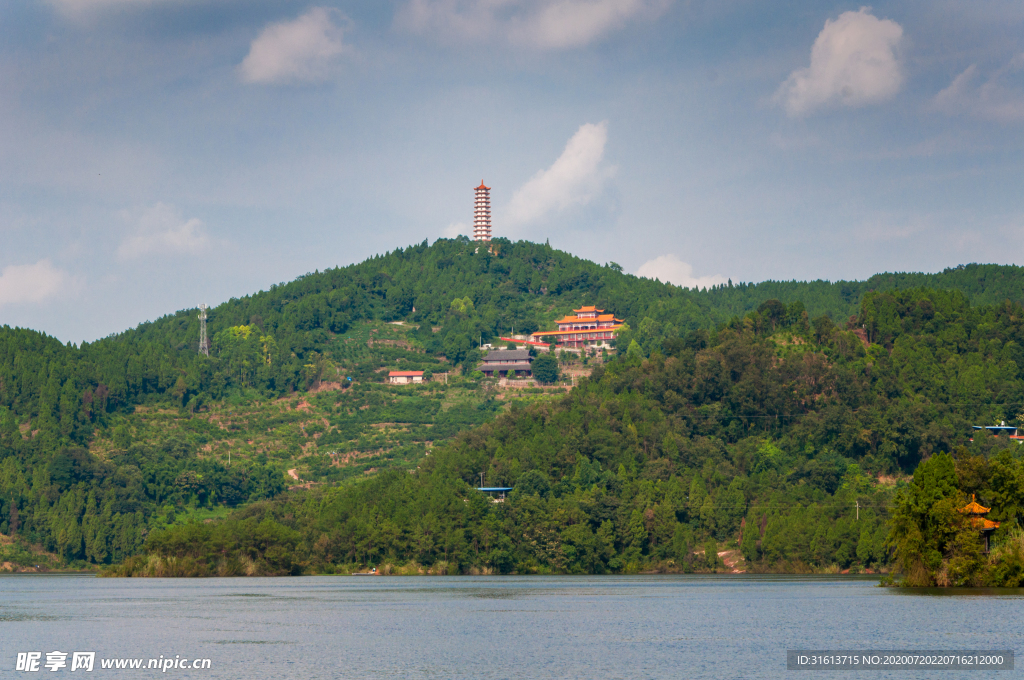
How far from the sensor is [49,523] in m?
166

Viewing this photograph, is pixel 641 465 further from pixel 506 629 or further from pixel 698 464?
pixel 506 629

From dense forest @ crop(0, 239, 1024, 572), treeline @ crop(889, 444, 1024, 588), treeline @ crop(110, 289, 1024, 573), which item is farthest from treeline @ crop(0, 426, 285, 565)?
treeline @ crop(889, 444, 1024, 588)

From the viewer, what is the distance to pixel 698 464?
14788 centimetres

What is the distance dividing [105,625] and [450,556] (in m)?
64.9

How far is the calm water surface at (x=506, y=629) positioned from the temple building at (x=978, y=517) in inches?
235

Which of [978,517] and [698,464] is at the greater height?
[698,464]

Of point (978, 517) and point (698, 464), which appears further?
point (698, 464)

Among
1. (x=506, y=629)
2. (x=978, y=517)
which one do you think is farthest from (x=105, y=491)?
(x=978, y=517)

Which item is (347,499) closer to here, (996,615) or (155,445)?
(155,445)

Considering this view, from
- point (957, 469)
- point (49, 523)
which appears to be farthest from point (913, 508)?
point (49, 523)

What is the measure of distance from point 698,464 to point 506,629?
84218 millimetres

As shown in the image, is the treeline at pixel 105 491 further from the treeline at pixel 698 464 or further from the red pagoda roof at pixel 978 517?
the red pagoda roof at pixel 978 517

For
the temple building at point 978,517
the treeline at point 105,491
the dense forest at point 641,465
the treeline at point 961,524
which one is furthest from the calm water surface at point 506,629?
the treeline at point 105,491

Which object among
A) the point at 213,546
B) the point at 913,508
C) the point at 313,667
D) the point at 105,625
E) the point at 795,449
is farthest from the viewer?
the point at 795,449
